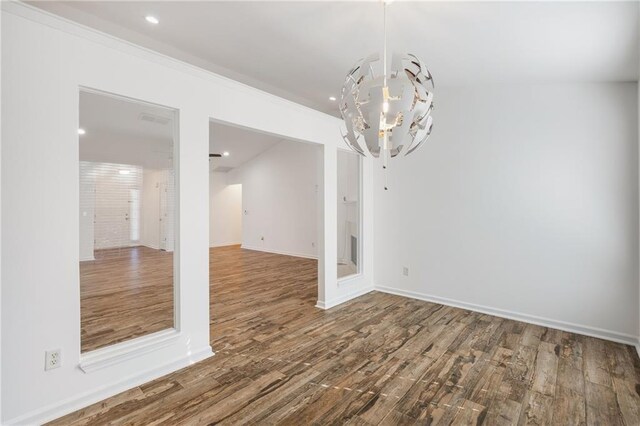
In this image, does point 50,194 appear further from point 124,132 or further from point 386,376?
point 386,376

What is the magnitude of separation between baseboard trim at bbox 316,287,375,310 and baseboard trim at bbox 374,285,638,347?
39cm

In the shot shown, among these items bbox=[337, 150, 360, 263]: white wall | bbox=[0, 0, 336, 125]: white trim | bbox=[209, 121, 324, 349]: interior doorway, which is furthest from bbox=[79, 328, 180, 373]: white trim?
bbox=[337, 150, 360, 263]: white wall

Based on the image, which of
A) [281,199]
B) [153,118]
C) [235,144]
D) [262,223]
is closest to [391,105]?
[153,118]

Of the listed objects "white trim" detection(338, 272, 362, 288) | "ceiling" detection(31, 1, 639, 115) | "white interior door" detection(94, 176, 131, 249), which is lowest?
"white trim" detection(338, 272, 362, 288)

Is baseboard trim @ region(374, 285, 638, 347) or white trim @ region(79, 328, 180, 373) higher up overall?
white trim @ region(79, 328, 180, 373)

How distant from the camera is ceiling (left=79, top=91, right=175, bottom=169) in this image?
231 centimetres

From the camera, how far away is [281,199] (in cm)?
890

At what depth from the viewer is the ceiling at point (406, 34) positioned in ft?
8.06

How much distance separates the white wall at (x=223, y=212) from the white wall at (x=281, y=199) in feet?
1.51

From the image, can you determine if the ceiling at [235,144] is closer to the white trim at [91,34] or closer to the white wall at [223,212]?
the white wall at [223,212]

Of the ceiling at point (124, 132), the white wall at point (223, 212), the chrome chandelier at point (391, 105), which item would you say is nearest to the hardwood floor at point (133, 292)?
the ceiling at point (124, 132)

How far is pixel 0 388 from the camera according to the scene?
6.23 ft

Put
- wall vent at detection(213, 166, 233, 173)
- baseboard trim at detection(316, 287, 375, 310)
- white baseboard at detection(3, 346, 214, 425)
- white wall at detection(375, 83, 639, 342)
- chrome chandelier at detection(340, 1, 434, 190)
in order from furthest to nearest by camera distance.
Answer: wall vent at detection(213, 166, 233, 173)
baseboard trim at detection(316, 287, 375, 310)
white wall at detection(375, 83, 639, 342)
white baseboard at detection(3, 346, 214, 425)
chrome chandelier at detection(340, 1, 434, 190)

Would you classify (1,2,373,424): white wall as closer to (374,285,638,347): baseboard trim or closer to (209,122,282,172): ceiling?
(374,285,638,347): baseboard trim
